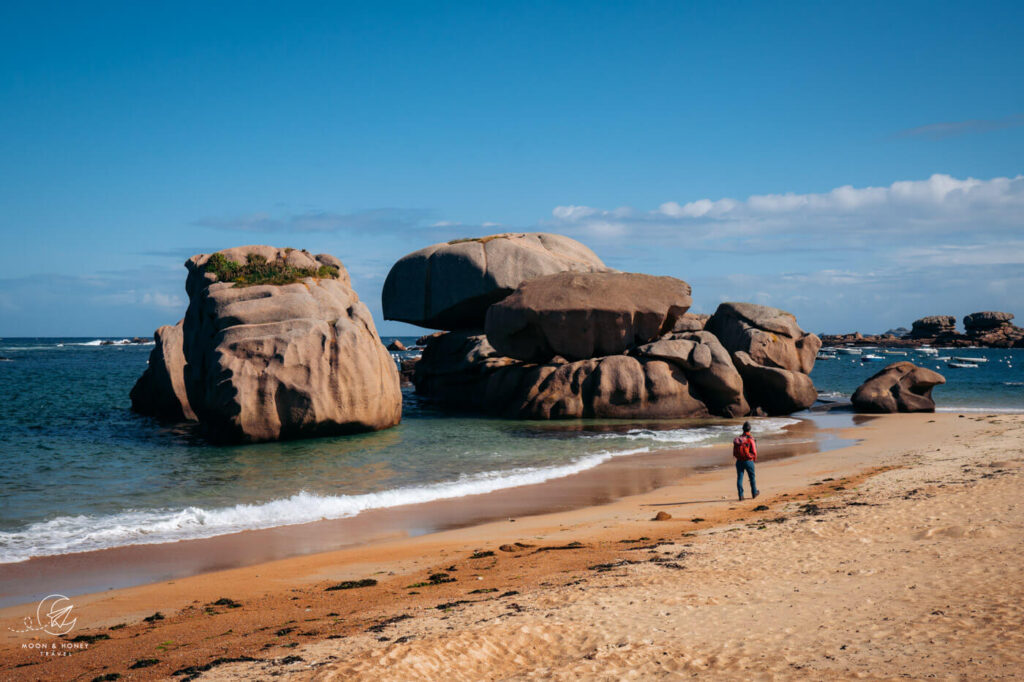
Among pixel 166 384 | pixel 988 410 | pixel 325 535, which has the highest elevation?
pixel 166 384

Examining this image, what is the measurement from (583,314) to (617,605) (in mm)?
23061

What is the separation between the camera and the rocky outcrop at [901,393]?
2986 cm

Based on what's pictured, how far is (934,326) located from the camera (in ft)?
367

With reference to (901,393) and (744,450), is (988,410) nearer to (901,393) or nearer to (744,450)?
(901,393)

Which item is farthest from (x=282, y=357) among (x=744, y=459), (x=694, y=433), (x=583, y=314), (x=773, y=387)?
(x=773, y=387)

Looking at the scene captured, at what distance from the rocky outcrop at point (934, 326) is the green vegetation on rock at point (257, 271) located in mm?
110379

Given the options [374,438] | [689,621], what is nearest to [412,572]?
[689,621]

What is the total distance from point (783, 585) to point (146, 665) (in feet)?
20.3

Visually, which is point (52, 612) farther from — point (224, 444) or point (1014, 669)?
point (224, 444)

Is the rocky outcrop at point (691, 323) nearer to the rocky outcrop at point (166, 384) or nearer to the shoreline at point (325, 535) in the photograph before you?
the shoreline at point (325, 535)

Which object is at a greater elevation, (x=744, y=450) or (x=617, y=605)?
(x=744, y=450)

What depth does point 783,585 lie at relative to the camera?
7.54m

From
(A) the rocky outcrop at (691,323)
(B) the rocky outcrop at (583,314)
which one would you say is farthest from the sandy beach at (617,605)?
(A) the rocky outcrop at (691,323)

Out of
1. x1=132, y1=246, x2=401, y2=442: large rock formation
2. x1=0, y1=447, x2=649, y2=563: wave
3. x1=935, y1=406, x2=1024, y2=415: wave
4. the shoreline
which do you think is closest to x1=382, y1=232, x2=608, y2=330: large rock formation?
x1=132, y1=246, x2=401, y2=442: large rock formation
